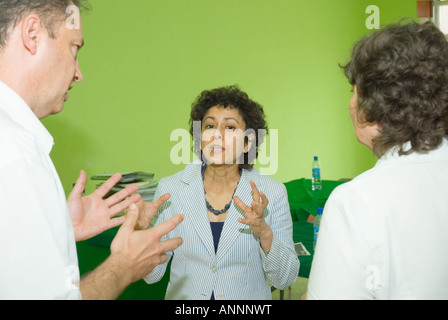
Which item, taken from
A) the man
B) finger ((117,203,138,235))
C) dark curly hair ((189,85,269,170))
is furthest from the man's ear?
dark curly hair ((189,85,269,170))

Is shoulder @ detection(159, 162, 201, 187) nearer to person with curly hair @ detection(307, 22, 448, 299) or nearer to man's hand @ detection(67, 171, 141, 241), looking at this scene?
man's hand @ detection(67, 171, 141, 241)

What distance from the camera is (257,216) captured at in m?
1.54

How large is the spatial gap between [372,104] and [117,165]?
7.83ft

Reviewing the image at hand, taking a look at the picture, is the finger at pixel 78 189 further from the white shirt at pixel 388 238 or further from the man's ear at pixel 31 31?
the white shirt at pixel 388 238

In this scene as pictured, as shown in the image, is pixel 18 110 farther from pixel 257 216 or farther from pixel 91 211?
pixel 257 216

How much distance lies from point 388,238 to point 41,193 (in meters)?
0.74

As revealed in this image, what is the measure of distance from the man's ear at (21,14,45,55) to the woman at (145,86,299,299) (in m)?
0.85

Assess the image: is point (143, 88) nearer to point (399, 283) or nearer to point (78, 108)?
point (78, 108)

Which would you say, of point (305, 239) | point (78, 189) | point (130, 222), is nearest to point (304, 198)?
point (305, 239)

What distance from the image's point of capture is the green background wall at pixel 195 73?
2.90 meters

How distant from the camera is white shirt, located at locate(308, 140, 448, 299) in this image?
0.88 m
